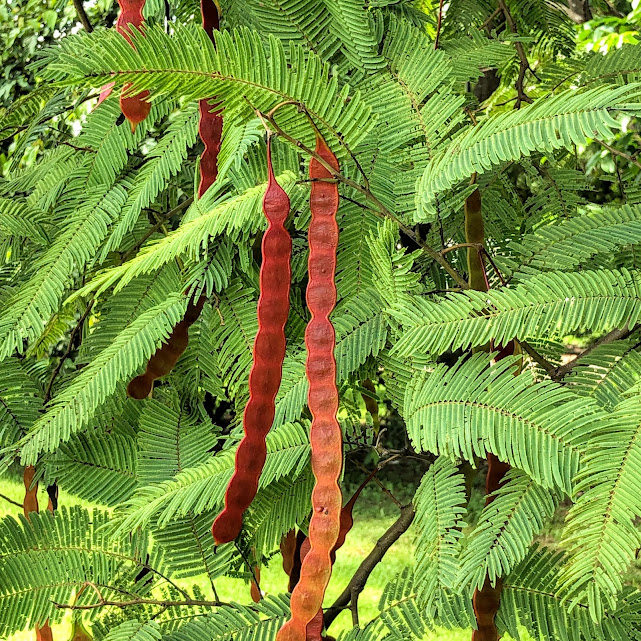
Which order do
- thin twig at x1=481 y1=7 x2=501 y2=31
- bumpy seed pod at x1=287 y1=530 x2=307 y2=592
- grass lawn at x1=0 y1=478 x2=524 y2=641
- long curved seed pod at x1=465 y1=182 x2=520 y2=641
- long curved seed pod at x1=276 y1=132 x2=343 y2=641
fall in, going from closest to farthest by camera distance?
long curved seed pod at x1=276 y1=132 x2=343 y2=641, long curved seed pod at x1=465 y1=182 x2=520 y2=641, bumpy seed pod at x1=287 y1=530 x2=307 y2=592, thin twig at x1=481 y1=7 x2=501 y2=31, grass lawn at x1=0 y1=478 x2=524 y2=641

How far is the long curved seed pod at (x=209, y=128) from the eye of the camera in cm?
76

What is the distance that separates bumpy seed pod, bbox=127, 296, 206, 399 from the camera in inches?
34.1

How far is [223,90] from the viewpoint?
0.55 metres

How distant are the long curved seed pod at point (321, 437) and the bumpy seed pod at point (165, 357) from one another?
13.1 inches

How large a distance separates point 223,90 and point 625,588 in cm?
55

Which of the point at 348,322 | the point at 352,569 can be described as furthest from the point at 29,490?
the point at 352,569

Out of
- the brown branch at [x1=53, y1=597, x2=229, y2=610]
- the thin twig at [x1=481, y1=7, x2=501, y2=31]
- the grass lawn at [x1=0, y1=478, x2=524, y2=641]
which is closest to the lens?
the brown branch at [x1=53, y1=597, x2=229, y2=610]

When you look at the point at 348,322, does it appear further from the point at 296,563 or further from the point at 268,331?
the point at 296,563

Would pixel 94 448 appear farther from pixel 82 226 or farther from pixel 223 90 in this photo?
pixel 223 90

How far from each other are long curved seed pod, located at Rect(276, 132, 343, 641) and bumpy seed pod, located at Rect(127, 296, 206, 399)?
332mm

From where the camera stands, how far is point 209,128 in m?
0.79

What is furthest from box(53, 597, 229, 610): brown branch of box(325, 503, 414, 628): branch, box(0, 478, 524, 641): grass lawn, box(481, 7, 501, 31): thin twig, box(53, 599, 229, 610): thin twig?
box(0, 478, 524, 641): grass lawn

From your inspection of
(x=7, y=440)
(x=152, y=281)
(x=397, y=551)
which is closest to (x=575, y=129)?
(x=152, y=281)

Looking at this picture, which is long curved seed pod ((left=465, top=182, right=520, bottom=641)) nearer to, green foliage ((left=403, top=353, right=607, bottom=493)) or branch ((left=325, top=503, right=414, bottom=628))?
green foliage ((left=403, top=353, right=607, bottom=493))
